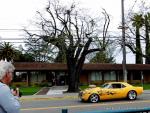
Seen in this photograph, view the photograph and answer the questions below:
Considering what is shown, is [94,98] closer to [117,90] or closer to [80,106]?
[117,90]

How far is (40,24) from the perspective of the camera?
44.9 meters

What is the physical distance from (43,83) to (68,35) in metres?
20.3

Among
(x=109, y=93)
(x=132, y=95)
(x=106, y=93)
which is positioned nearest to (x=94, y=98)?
(x=106, y=93)

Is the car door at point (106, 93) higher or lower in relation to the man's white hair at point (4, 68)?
lower

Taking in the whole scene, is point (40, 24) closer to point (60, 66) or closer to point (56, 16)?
point (56, 16)

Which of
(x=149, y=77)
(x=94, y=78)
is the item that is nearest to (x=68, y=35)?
(x=94, y=78)

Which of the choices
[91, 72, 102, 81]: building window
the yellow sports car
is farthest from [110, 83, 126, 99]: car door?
[91, 72, 102, 81]: building window

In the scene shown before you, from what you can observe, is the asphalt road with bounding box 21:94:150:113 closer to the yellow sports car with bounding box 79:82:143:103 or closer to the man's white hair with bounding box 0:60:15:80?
the yellow sports car with bounding box 79:82:143:103

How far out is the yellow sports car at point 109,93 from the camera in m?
25.8

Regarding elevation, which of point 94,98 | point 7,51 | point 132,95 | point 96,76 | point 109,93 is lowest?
point 94,98

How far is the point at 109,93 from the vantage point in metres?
26.0

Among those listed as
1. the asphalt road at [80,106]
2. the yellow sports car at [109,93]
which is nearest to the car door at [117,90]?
the yellow sports car at [109,93]

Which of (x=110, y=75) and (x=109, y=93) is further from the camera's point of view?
(x=110, y=75)

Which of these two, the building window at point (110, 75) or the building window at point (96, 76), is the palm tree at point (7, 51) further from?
the building window at point (110, 75)
